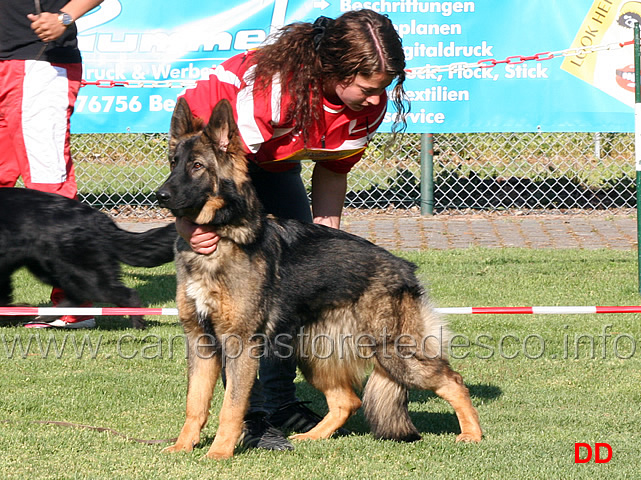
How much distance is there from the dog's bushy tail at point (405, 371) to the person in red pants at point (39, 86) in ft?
9.08

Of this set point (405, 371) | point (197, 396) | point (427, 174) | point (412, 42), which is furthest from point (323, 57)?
point (427, 174)

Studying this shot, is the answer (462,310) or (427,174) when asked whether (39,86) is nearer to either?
(462,310)

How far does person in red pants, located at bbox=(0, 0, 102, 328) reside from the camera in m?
5.62

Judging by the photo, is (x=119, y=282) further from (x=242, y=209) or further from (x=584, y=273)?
(x=584, y=273)

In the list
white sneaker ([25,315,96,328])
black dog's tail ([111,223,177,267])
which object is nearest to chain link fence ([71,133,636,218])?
white sneaker ([25,315,96,328])

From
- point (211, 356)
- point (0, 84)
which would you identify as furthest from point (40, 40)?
point (211, 356)

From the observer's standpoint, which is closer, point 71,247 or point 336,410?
point 336,410

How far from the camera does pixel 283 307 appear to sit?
11.9 ft

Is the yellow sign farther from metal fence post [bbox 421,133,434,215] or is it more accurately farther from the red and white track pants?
the red and white track pants

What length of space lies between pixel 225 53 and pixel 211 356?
18.4ft

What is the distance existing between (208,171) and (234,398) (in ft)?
3.05

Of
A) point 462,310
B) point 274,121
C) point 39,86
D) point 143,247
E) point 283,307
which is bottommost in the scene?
point 462,310

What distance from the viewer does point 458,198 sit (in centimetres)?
999

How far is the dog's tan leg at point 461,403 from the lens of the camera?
3799 millimetres
